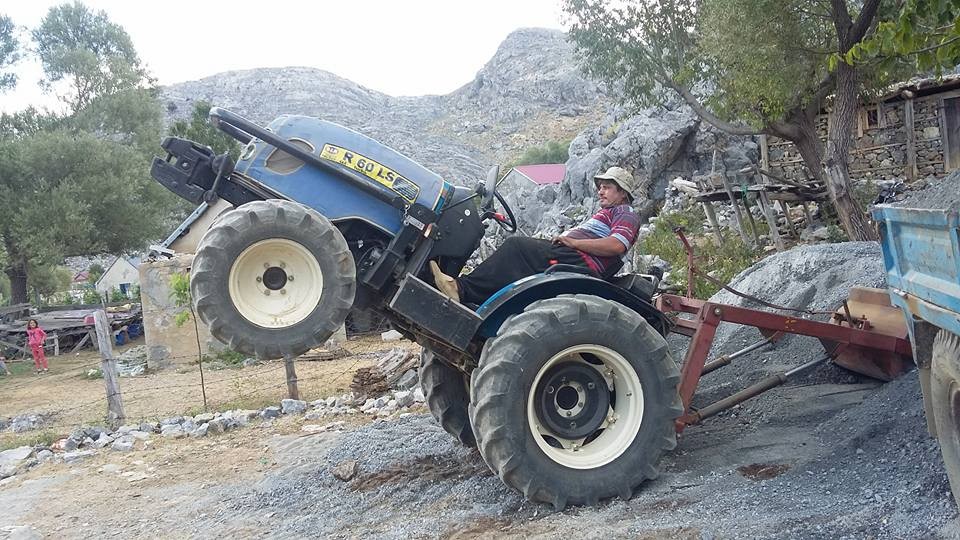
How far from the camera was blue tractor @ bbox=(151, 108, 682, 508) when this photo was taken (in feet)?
14.3

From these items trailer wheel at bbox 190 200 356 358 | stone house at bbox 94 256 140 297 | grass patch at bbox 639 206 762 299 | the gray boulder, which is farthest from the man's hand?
stone house at bbox 94 256 140 297

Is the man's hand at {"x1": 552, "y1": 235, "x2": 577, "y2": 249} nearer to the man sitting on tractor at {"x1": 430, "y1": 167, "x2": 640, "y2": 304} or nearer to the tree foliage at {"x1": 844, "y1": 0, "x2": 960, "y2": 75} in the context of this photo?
the man sitting on tractor at {"x1": 430, "y1": 167, "x2": 640, "y2": 304}

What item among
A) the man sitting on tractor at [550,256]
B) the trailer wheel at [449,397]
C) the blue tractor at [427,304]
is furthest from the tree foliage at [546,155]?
the blue tractor at [427,304]

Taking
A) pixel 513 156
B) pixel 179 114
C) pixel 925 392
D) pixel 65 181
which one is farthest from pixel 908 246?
pixel 179 114

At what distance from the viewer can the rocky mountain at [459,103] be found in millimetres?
62344

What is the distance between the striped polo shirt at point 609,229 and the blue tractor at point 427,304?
0.28 m

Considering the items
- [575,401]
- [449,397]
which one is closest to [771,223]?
[449,397]

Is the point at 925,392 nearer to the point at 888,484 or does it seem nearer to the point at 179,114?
the point at 888,484

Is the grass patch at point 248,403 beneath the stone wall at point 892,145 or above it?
beneath

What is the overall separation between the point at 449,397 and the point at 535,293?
4.57 ft

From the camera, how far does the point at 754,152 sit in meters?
25.0

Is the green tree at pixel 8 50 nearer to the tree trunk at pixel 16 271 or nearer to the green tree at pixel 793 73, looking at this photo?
the tree trunk at pixel 16 271

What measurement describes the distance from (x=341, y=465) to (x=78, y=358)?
18351mm

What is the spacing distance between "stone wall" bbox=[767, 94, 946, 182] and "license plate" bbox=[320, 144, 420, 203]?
17648 millimetres
